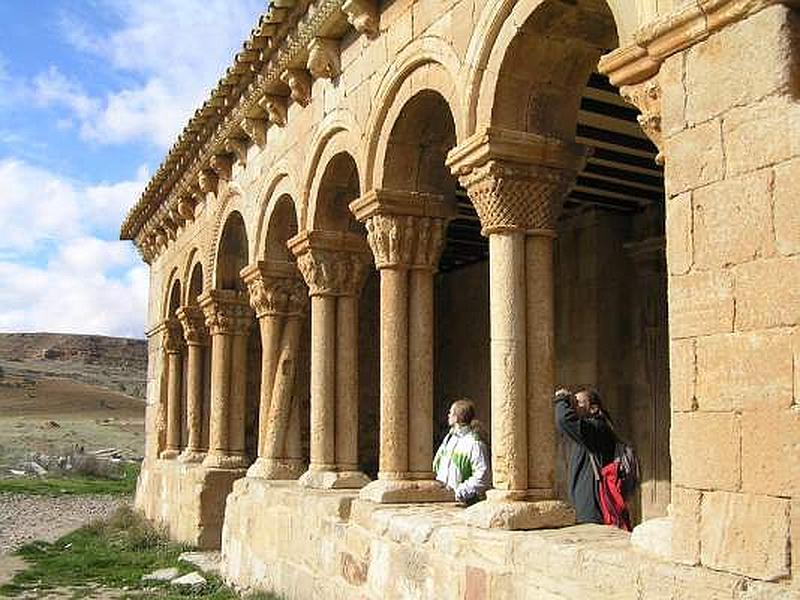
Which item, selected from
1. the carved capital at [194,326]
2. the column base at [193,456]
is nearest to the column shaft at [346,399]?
the column base at [193,456]

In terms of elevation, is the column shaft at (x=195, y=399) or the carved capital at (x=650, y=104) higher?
the carved capital at (x=650, y=104)

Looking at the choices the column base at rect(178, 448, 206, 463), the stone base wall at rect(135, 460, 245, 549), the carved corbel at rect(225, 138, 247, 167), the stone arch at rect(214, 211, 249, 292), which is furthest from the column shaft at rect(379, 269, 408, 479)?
the column base at rect(178, 448, 206, 463)

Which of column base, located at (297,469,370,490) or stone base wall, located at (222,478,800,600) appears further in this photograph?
column base, located at (297,469,370,490)

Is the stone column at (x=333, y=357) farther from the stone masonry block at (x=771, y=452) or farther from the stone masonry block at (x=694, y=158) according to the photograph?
the stone masonry block at (x=771, y=452)

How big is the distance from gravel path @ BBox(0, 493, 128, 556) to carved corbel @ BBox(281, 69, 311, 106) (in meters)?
7.06

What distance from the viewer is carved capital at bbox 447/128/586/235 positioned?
16.8 ft

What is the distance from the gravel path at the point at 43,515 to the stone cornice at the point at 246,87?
16.4ft

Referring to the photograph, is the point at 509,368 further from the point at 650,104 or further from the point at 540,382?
the point at 650,104

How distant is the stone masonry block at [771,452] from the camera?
10.2ft

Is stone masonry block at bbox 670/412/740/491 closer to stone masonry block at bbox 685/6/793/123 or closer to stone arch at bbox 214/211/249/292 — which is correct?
stone masonry block at bbox 685/6/793/123

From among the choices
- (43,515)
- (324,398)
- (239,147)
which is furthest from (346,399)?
(43,515)

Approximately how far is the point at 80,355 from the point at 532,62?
62.9 metres

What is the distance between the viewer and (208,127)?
11008mm

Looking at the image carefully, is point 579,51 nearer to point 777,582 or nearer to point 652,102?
point 652,102
